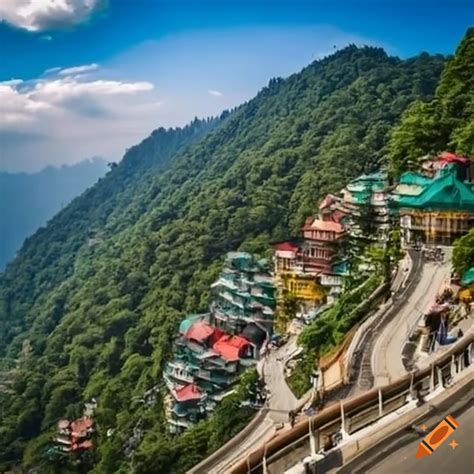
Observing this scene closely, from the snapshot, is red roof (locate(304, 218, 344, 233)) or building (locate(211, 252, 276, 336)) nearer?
building (locate(211, 252, 276, 336))

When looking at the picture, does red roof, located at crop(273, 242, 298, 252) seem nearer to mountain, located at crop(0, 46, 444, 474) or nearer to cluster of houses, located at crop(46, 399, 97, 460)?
mountain, located at crop(0, 46, 444, 474)

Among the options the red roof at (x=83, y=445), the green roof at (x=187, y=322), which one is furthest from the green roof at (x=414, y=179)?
the red roof at (x=83, y=445)

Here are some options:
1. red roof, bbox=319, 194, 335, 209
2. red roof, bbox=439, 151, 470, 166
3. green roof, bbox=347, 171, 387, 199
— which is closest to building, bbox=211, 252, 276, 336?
red roof, bbox=319, 194, 335, 209

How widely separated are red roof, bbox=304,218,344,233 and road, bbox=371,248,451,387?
46 centimetres

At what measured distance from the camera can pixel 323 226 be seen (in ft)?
11.7

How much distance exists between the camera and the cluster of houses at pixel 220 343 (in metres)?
3.18

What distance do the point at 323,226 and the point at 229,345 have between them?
0.77 metres

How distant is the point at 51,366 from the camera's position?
11.4 feet

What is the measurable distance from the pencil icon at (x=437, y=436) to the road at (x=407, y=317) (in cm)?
99

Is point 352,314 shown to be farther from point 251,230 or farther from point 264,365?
point 251,230

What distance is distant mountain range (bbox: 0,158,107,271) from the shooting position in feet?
8.87

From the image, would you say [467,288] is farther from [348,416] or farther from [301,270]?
[348,416]

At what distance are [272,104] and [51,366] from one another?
176 cm

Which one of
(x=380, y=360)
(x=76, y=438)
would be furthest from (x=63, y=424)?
(x=380, y=360)
